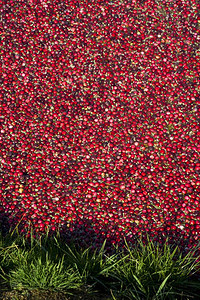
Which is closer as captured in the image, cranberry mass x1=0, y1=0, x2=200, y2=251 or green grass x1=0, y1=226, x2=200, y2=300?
green grass x1=0, y1=226, x2=200, y2=300

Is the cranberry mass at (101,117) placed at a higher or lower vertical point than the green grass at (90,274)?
higher

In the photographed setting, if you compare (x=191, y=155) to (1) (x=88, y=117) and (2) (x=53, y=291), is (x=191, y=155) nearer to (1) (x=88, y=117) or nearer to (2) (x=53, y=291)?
(1) (x=88, y=117)

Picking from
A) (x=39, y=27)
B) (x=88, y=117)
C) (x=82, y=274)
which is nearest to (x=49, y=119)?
(x=88, y=117)

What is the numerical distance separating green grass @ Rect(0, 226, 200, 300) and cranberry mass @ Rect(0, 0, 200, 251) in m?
0.41

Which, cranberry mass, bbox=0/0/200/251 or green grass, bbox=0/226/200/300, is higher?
cranberry mass, bbox=0/0/200/251

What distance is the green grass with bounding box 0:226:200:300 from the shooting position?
4.02 metres

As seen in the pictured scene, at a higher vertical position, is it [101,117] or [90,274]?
[101,117]

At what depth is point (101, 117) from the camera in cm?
564

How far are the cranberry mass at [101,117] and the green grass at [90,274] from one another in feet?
1.34

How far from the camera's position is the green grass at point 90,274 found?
4023 mm

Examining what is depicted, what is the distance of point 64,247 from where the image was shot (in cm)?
452

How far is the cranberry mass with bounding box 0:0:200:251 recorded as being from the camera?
4926mm

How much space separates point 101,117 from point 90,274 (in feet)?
7.46

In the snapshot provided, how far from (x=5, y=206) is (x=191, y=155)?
99.1 inches
